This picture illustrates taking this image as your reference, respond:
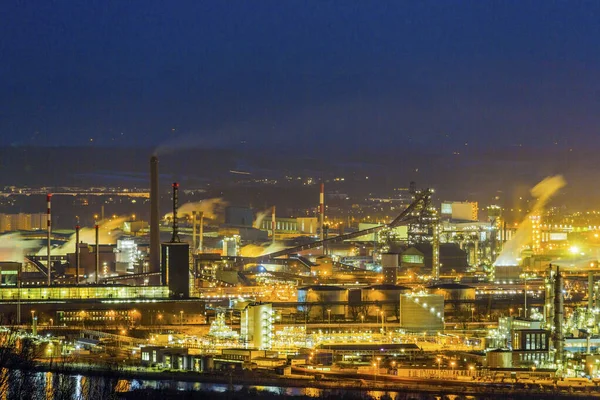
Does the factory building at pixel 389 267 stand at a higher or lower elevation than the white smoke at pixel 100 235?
lower

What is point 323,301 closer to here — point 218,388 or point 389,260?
point 389,260

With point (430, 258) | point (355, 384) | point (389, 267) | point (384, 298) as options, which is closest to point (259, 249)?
point (430, 258)

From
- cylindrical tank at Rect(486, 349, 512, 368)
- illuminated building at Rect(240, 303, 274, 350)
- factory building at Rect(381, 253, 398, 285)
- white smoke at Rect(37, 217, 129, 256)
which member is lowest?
cylindrical tank at Rect(486, 349, 512, 368)

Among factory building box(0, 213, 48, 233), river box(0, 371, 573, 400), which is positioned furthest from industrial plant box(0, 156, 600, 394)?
river box(0, 371, 573, 400)

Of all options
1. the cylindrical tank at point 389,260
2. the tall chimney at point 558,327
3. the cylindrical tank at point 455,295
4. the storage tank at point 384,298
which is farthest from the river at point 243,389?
the cylindrical tank at point 389,260

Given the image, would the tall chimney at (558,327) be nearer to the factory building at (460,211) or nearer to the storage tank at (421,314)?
the storage tank at (421,314)

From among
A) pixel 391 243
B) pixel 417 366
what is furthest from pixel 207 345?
pixel 391 243

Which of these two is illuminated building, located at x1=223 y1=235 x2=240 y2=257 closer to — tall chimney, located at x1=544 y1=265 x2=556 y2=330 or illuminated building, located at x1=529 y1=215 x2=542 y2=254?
illuminated building, located at x1=529 y1=215 x2=542 y2=254
